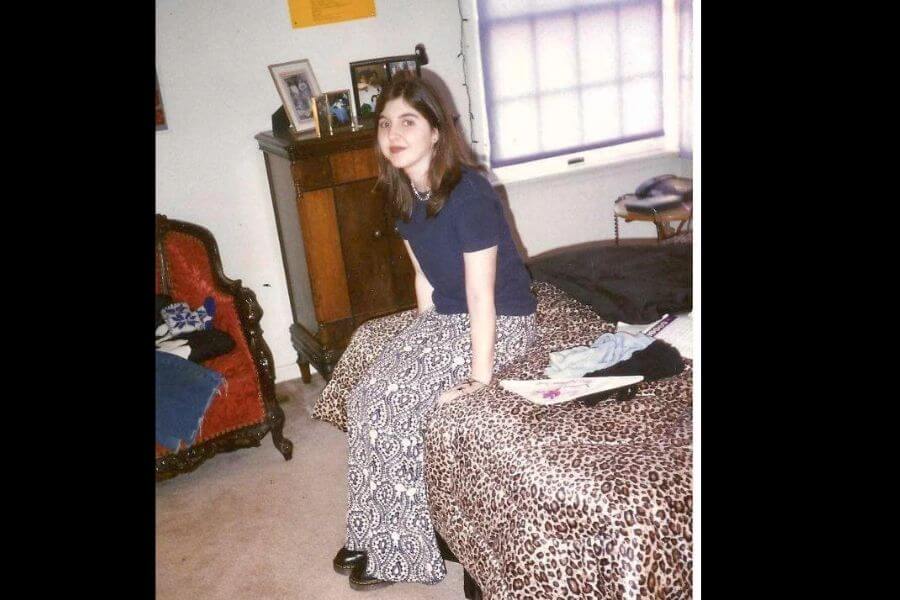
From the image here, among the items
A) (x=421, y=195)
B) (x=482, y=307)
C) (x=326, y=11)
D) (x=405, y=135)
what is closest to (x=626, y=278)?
(x=482, y=307)

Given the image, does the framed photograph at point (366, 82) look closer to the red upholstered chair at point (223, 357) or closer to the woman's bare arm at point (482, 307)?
Answer: the red upholstered chair at point (223, 357)

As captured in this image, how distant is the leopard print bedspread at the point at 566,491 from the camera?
156 centimetres

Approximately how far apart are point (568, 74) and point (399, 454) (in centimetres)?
307

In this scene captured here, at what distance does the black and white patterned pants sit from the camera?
219 cm

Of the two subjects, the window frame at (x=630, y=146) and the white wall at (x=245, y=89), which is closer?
the white wall at (x=245, y=89)

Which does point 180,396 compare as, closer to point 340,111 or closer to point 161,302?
point 161,302

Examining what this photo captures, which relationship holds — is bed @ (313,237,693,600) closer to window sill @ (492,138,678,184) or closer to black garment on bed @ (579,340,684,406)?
black garment on bed @ (579,340,684,406)

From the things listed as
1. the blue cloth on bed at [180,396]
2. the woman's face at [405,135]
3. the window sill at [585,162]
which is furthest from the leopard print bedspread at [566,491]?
the window sill at [585,162]

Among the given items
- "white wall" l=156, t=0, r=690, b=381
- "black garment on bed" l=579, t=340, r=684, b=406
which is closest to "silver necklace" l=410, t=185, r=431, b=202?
"black garment on bed" l=579, t=340, r=684, b=406

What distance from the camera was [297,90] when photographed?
355 cm

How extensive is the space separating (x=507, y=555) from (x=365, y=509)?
0.66 meters

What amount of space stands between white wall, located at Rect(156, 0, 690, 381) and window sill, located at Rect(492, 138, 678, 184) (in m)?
0.42

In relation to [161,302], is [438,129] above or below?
above

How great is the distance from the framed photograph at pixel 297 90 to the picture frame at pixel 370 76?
208mm
